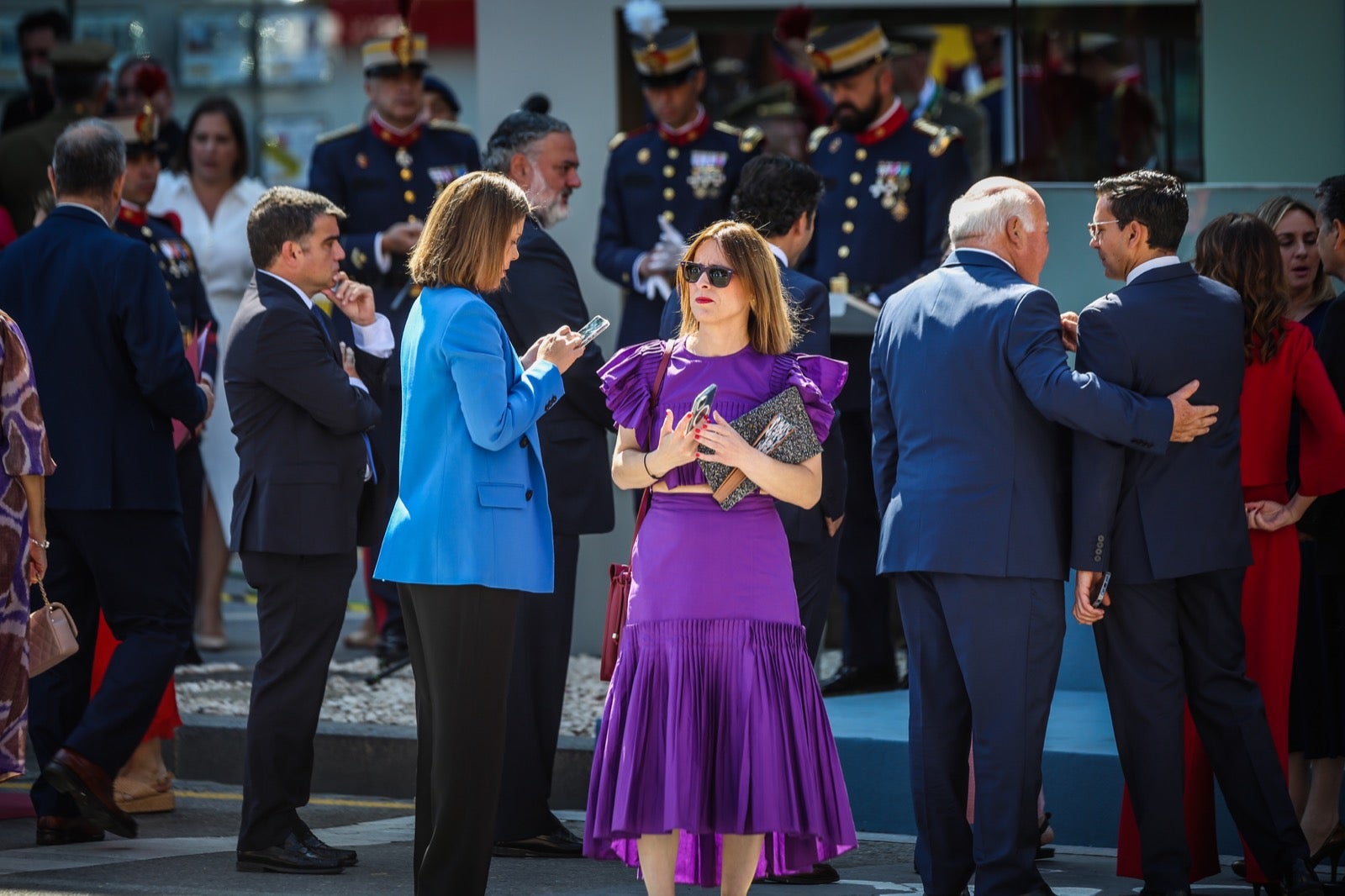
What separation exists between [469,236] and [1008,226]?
4.82 ft

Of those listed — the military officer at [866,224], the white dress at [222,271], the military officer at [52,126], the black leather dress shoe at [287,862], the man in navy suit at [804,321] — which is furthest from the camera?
the white dress at [222,271]

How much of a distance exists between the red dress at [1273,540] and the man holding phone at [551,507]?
5.75 ft

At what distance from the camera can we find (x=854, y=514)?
7824 mm

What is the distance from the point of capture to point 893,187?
809cm

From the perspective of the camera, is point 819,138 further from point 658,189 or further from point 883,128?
point 658,189

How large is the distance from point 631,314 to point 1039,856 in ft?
11.0

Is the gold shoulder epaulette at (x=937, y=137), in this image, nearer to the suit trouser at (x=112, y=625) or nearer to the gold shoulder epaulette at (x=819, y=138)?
the gold shoulder epaulette at (x=819, y=138)

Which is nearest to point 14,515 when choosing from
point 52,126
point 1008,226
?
point 1008,226

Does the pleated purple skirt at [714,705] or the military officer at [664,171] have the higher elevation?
the military officer at [664,171]

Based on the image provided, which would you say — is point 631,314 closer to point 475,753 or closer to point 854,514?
point 854,514

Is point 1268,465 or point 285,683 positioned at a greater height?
point 1268,465

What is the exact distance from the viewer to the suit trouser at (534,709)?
19.9ft

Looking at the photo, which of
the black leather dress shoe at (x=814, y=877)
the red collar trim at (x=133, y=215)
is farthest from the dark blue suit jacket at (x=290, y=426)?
the red collar trim at (x=133, y=215)

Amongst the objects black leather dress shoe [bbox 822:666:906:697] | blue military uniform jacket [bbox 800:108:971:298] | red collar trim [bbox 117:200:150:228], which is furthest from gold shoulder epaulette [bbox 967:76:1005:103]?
red collar trim [bbox 117:200:150:228]
